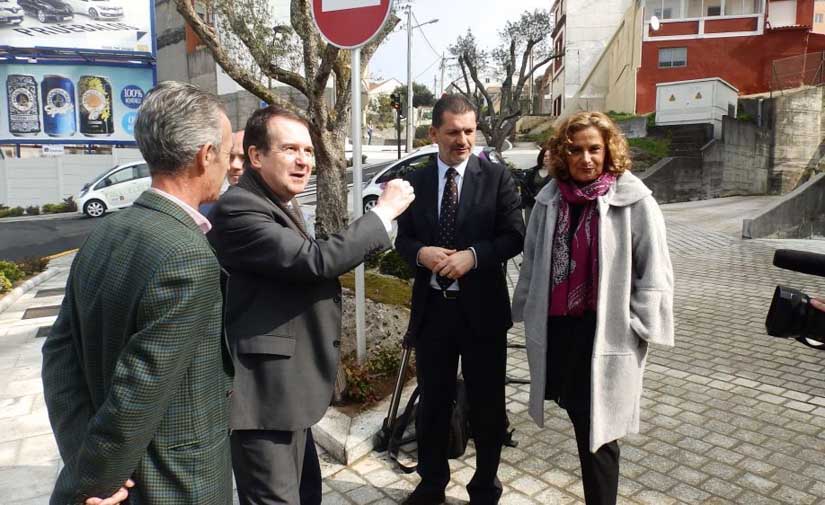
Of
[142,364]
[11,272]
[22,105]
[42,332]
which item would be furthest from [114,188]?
[142,364]

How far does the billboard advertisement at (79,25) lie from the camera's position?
24.6 metres

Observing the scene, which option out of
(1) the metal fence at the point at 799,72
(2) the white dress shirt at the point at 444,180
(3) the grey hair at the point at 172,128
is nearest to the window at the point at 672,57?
(1) the metal fence at the point at 799,72

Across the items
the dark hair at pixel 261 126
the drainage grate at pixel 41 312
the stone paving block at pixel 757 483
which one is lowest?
the drainage grate at pixel 41 312

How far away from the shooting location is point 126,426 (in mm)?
1445

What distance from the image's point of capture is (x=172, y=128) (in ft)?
5.20

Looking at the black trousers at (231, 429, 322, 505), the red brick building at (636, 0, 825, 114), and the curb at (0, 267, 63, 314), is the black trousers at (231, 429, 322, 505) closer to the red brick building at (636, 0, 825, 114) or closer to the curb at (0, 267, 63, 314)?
the curb at (0, 267, 63, 314)

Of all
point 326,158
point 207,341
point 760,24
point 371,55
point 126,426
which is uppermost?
point 760,24

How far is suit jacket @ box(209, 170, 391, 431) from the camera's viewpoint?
6.95 ft

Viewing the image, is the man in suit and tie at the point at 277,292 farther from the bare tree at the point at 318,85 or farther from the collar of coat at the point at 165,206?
the bare tree at the point at 318,85

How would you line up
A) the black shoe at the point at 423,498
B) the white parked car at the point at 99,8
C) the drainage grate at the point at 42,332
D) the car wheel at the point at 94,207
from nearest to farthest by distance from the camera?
1. the black shoe at the point at 423,498
2. the drainage grate at the point at 42,332
3. the car wheel at the point at 94,207
4. the white parked car at the point at 99,8

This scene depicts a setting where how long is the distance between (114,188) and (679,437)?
62.4 feet

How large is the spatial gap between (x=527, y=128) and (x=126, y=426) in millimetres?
48618

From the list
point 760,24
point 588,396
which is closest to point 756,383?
point 588,396

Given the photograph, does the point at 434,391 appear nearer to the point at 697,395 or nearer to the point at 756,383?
the point at 697,395
